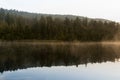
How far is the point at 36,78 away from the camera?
24750 millimetres

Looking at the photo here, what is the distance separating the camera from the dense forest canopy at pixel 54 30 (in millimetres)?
107075

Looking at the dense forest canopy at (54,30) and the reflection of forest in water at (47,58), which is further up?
the reflection of forest in water at (47,58)

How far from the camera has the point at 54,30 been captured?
117m

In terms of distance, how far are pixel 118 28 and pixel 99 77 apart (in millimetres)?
118514

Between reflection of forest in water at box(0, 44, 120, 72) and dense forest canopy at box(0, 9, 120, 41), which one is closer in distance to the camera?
reflection of forest in water at box(0, 44, 120, 72)

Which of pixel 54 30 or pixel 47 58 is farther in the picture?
pixel 54 30

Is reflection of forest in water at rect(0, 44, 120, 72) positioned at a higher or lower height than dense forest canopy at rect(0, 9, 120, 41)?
higher

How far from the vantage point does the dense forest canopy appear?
10707 centimetres

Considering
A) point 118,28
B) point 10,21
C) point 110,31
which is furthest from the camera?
point 118,28

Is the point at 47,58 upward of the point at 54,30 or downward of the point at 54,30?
upward

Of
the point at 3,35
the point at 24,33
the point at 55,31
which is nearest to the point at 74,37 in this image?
the point at 55,31

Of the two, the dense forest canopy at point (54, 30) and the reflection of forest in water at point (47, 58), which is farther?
the dense forest canopy at point (54, 30)

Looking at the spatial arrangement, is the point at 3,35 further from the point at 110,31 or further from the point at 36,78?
the point at 36,78

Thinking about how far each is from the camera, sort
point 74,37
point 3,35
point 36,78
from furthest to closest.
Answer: point 74,37 → point 3,35 → point 36,78
